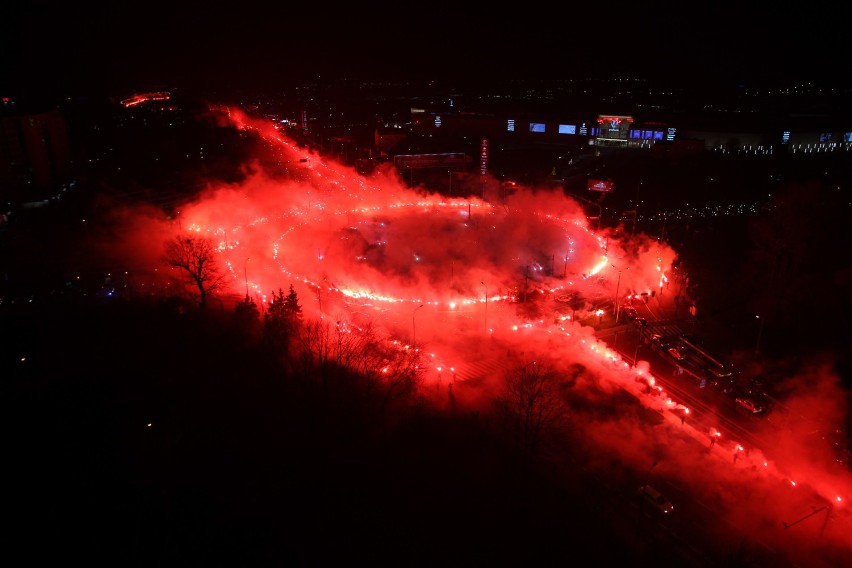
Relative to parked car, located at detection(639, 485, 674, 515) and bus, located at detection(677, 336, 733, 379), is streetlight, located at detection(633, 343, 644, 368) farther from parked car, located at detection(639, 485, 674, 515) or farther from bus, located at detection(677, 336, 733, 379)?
parked car, located at detection(639, 485, 674, 515)

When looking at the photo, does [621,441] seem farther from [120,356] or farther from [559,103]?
[559,103]

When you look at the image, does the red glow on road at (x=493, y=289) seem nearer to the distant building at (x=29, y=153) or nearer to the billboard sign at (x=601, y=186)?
the billboard sign at (x=601, y=186)

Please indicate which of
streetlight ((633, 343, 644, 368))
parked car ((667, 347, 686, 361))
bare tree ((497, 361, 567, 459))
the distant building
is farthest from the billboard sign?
the distant building

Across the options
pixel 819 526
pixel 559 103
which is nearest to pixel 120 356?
pixel 819 526

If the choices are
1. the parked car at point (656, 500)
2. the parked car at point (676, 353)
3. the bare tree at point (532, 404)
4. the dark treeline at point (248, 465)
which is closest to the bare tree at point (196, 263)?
the dark treeline at point (248, 465)

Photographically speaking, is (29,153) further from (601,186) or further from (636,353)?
(601,186)

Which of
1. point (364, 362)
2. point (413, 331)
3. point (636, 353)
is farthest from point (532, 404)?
point (636, 353)

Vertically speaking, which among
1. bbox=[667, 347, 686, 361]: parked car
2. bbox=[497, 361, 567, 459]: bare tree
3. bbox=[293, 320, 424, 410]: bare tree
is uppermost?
bbox=[293, 320, 424, 410]: bare tree
